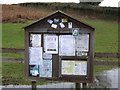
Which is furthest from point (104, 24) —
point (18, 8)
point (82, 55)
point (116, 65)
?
point (82, 55)

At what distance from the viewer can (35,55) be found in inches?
186

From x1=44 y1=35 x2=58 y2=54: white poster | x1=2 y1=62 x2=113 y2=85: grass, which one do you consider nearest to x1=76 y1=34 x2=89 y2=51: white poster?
x1=44 y1=35 x2=58 y2=54: white poster

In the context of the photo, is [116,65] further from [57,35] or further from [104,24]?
[104,24]

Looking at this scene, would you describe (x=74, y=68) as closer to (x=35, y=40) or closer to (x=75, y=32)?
(x=75, y=32)

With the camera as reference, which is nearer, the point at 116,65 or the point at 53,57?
the point at 53,57

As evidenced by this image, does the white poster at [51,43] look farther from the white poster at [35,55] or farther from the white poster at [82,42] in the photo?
the white poster at [82,42]

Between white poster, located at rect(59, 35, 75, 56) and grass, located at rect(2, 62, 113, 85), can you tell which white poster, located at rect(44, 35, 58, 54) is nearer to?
white poster, located at rect(59, 35, 75, 56)

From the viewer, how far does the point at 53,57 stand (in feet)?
15.4

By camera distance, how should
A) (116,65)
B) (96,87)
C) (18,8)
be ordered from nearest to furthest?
(96,87)
(116,65)
(18,8)

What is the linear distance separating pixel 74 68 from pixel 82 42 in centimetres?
50

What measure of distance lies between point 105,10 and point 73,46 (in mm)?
19659

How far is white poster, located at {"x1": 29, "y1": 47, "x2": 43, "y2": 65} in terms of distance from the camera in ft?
15.4

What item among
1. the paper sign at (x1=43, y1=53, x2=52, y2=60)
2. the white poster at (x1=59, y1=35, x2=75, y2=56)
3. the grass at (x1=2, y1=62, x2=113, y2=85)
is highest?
the white poster at (x1=59, y1=35, x2=75, y2=56)

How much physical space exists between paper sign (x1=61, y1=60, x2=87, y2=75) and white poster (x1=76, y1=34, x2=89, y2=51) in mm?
260
